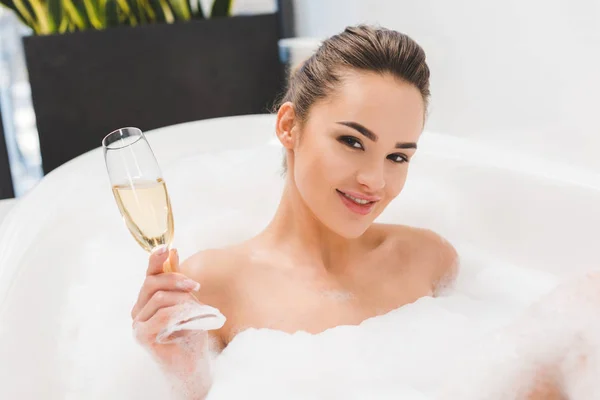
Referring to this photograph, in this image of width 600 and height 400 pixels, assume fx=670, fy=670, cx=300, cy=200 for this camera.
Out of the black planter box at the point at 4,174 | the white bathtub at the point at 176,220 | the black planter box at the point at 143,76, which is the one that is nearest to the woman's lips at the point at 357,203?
the white bathtub at the point at 176,220

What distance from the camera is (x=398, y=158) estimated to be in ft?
3.71

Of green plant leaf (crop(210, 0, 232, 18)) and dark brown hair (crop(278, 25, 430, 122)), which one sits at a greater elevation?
dark brown hair (crop(278, 25, 430, 122))

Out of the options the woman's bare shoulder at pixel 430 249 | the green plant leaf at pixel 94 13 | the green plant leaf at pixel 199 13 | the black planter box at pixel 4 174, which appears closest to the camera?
the woman's bare shoulder at pixel 430 249

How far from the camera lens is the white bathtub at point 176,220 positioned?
3.63 feet

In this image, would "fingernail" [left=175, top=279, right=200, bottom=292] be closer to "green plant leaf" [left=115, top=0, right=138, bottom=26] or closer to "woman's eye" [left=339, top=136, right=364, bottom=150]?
"woman's eye" [left=339, top=136, right=364, bottom=150]

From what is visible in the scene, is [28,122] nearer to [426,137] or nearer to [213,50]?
[213,50]

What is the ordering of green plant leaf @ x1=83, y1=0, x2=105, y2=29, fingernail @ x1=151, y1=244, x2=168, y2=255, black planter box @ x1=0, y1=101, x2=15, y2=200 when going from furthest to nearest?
black planter box @ x1=0, y1=101, x2=15, y2=200
green plant leaf @ x1=83, y1=0, x2=105, y2=29
fingernail @ x1=151, y1=244, x2=168, y2=255

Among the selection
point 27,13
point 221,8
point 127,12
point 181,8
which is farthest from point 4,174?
point 221,8

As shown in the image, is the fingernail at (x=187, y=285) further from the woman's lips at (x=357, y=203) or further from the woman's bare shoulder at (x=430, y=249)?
the woman's bare shoulder at (x=430, y=249)

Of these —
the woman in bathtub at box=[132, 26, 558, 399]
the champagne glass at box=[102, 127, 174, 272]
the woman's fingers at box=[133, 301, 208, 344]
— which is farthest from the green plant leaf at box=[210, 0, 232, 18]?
the woman's fingers at box=[133, 301, 208, 344]

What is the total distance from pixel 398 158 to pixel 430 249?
37cm

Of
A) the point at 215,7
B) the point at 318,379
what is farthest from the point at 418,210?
the point at 215,7

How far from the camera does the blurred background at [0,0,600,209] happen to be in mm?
1562

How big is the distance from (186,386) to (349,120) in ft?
1.66
